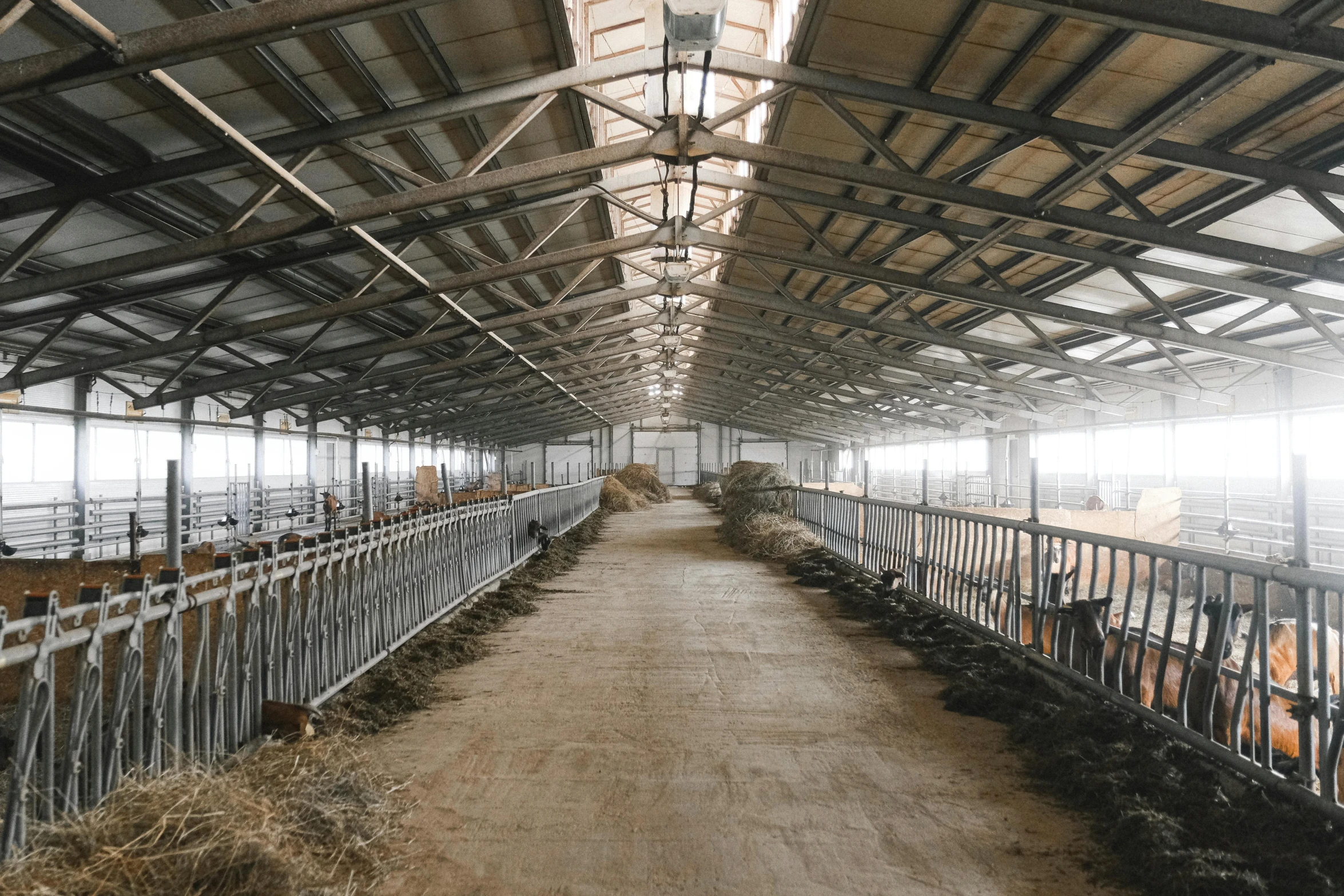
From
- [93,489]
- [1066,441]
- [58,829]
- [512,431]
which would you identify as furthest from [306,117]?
[512,431]

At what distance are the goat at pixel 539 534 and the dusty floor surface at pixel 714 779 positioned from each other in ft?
17.5

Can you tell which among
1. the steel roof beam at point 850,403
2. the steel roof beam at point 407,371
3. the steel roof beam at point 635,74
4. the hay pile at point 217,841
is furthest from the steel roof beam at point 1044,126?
the steel roof beam at point 850,403

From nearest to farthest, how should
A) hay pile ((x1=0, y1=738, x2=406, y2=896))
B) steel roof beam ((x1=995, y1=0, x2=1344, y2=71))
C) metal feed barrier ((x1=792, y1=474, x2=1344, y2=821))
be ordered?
hay pile ((x1=0, y1=738, x2=406, y2=896)), metal feed barrier ((x1=792, y1=474, x2=1344, y2=821)), steel roof beam ((x1=995, y1=0, x2=1344, y2=71))

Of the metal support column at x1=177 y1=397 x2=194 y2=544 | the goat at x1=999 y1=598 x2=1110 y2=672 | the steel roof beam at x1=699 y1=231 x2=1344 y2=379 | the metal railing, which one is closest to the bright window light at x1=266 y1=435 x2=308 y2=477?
the metal railing

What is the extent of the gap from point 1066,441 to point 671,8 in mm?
21211

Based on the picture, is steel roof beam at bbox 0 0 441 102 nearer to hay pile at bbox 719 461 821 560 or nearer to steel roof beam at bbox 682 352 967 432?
hay pile at bbox 719 461 821 560

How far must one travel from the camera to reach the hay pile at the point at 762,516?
41.2ft

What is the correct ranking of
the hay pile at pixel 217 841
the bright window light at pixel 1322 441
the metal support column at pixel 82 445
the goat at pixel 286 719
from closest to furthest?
the hay pile at pixel 217 841, the goat at pixel 286 719, the bright window light at pixel 1322 441, the metal support column at pixel 82 445

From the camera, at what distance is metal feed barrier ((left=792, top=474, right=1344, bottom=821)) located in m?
3.06

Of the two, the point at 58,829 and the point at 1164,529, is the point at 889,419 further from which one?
the point at 58,829

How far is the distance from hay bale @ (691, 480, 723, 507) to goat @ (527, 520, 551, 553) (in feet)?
44.1

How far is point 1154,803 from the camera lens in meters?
3.18

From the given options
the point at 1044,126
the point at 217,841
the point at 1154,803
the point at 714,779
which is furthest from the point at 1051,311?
the point at 217,841

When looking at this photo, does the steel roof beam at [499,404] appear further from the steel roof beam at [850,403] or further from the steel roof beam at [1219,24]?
the steel roof beam at [1219,24]
